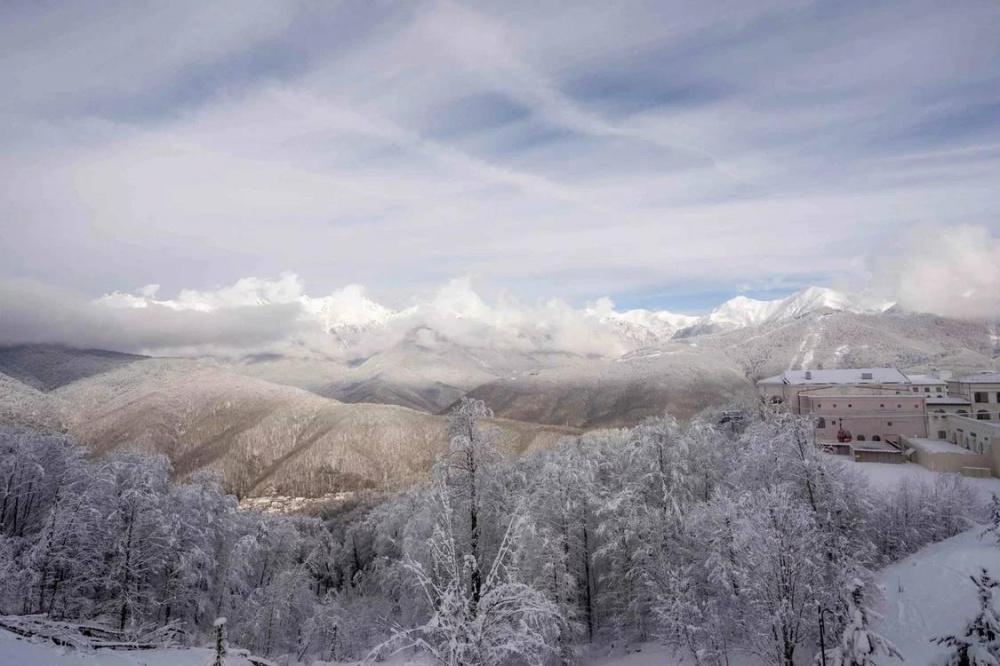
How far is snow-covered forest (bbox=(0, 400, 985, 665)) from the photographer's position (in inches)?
743

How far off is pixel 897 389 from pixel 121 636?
82956mm

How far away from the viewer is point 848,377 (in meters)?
81.9

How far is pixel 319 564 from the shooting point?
67750mm

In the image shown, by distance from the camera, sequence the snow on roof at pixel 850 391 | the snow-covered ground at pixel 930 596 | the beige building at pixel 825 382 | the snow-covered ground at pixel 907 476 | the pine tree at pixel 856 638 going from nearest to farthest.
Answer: the pine tree at pixel 856 638
the snow-covered ground at pixel 930 596
the snow-covered ground at pixel 907 476
the snow on roof at pixel 850 391
the beige building at pixel 825 382

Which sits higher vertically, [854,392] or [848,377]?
[848,377]

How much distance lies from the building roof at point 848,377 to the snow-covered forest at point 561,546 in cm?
4123

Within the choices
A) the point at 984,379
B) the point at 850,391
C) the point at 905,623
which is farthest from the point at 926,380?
the point at 905,623

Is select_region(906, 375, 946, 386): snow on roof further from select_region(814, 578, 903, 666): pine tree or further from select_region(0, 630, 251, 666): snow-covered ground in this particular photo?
select_region(0, 630, 251, 666): snow-covered ground

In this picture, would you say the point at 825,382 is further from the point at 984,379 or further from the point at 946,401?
the point at 984,379

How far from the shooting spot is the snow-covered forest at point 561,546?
18.9 m

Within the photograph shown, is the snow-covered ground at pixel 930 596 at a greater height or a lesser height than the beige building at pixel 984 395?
lesser

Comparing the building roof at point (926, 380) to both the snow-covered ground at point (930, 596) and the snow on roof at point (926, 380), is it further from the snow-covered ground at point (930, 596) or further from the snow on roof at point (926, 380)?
the snow-covered ground at point (930, 596)

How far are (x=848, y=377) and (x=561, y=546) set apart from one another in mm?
70248

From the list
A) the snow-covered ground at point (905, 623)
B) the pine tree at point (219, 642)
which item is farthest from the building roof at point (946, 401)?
the pine tree at point (219, 642)
